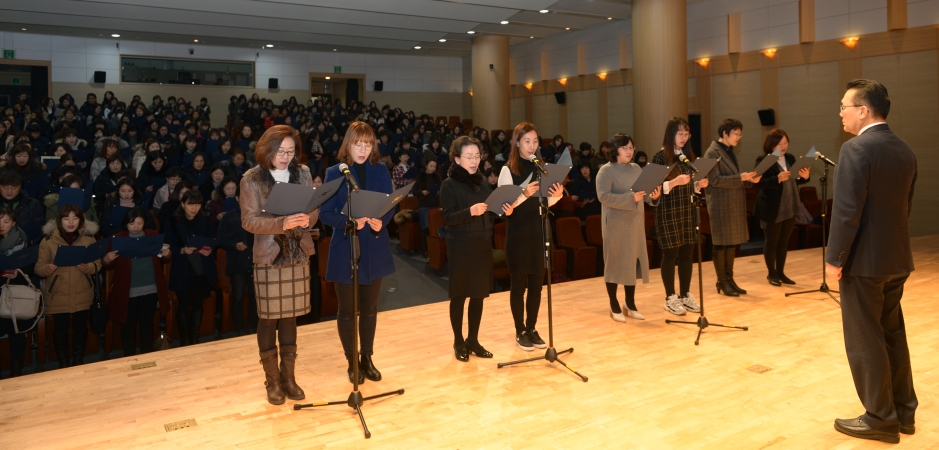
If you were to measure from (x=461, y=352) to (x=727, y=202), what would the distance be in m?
2.43

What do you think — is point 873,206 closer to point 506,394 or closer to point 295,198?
point 506,394

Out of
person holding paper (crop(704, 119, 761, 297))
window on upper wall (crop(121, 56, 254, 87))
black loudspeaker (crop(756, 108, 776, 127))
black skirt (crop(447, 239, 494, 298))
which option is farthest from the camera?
window on upper wall (crop(121, 56, 254, 87))

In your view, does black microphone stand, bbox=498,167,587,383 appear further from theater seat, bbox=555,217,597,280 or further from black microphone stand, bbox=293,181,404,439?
theater seat, bbox=555,217,597,280

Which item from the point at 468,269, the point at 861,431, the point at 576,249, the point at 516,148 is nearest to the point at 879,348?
the point at 861,431

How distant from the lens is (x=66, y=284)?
4379 millimetres

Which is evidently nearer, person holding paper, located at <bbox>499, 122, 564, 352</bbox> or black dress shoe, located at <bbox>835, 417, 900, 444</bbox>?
black dress shoe, located at <bbox>835, 417, 900, 444</bbox>

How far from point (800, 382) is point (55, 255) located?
434 centimetres

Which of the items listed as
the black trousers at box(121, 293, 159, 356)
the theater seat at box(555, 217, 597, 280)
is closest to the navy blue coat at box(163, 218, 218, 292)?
the black trousers at box(121, 293, 159, 356)

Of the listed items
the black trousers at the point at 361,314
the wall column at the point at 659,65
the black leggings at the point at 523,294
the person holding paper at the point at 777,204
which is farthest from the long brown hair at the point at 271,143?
the wall column at the point at 659,65

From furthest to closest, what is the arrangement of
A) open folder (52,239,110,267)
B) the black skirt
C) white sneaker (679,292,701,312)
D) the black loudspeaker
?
the black loudspeaker → white sneaker (679,292,701,312) → open folder (52,239,110,267) → the black skirt

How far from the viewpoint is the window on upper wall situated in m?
16.1

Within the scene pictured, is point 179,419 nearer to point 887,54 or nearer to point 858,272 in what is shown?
point 858,272

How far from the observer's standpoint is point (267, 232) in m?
2.83

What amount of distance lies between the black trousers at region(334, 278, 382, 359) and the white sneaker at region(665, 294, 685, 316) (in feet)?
7.05
